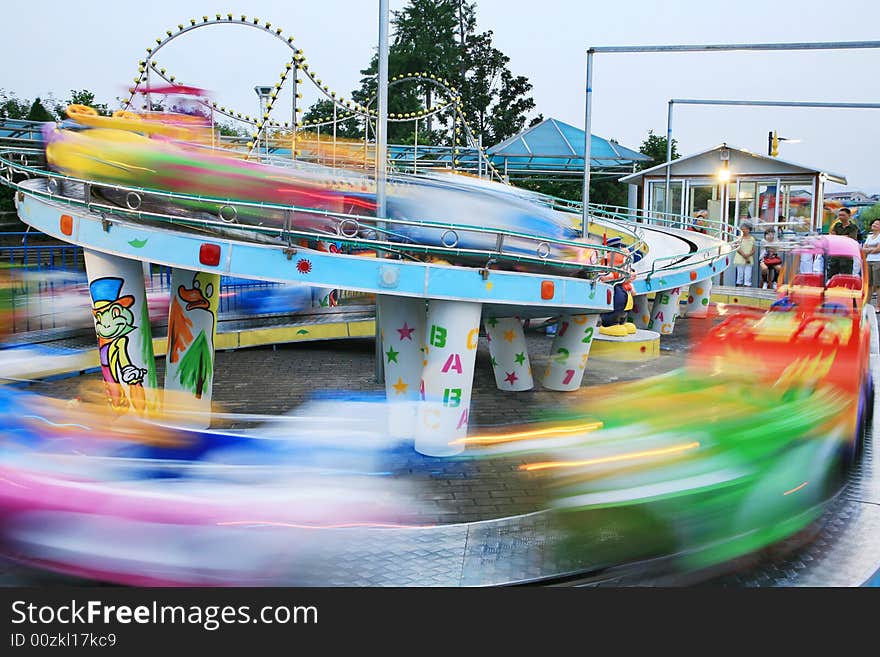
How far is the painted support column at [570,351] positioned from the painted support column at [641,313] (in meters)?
7.39

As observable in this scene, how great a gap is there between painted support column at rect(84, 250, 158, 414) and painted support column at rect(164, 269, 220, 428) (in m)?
1.10

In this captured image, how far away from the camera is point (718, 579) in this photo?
5500mm

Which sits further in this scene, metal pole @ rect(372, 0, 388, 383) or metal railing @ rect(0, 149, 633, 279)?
metal pole @ rect(372, 0, 388, 383)

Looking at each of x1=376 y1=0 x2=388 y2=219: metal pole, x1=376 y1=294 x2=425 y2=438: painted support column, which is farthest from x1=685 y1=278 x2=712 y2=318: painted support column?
x1=376 y1=294 x2=425 y2=438: painted support column

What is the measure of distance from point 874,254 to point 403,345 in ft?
34.3

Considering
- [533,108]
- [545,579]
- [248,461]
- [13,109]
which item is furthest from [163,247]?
[533,108]

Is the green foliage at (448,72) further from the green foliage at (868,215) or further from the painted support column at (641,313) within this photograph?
the green foliage at (868,215)

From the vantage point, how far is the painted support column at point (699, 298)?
69.0 feet

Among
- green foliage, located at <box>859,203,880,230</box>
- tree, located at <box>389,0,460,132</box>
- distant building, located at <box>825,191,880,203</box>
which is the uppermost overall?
tree, located at <box>389,0,460,132</box>

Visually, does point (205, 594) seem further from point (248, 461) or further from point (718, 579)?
point (718, 579)

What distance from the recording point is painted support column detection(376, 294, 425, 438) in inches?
395

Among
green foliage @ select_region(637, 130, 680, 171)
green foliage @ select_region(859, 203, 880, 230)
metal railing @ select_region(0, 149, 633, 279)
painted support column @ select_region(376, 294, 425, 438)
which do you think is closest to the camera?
metal railing @ select_region(0, 149, 633, 279)

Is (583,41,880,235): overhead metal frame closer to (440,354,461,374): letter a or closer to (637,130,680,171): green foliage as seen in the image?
(440,354,461,374): letter a

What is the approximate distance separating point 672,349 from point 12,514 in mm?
13420
